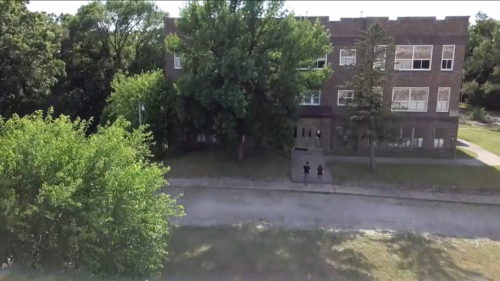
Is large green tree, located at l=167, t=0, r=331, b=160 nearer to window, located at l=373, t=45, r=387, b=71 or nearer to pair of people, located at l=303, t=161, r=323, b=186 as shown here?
pair of people, located at l=303, t=161, r=323, b=186

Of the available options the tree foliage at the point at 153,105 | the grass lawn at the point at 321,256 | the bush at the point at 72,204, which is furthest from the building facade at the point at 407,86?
the bush at the point at 72,204

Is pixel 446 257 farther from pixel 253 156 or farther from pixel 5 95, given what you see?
pixel 5 95

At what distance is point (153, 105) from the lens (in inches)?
1097

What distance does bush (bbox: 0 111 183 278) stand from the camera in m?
9.82

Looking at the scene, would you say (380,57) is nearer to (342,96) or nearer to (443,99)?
(342,96)

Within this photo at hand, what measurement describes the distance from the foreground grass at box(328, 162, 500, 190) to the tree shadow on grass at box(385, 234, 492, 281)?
7.00m

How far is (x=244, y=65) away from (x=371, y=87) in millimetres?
7689

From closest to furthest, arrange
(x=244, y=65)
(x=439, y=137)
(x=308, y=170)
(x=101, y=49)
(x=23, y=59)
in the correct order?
(x=244, y=65), (x=308, y=170), (x=23, y=59), (x=439, y=137), (x=101, y=49)

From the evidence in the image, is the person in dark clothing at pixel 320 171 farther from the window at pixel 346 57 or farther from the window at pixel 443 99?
the window at pixel 443 99

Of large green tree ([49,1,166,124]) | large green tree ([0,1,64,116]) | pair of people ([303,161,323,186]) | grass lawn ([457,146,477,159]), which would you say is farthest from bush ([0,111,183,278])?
large green tree ([49,1,166,124])

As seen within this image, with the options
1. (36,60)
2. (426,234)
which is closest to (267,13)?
(426,234)

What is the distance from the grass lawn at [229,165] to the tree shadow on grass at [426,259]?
9603 mm

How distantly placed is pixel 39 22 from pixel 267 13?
17598 millimetres

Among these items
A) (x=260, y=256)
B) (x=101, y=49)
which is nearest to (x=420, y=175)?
(x=260, y=256)
